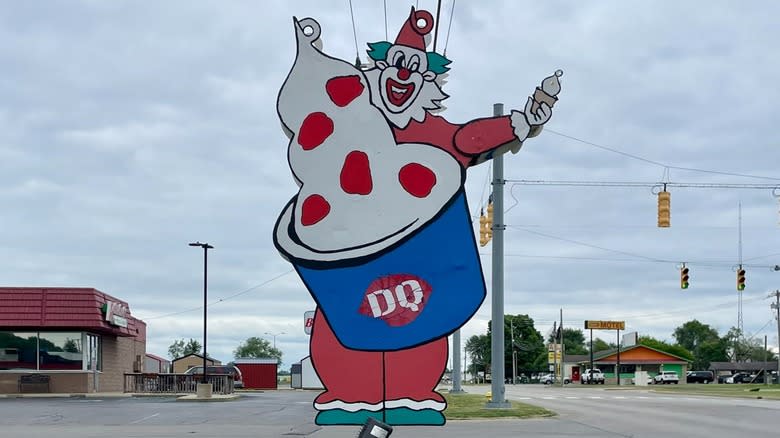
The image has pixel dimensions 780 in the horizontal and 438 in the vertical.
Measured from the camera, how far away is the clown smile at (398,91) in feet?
33.2

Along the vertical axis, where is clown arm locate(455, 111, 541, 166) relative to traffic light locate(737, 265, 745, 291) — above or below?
above

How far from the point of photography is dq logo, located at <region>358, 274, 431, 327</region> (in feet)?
31.9

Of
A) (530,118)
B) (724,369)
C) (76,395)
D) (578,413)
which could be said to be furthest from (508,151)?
(724,369)

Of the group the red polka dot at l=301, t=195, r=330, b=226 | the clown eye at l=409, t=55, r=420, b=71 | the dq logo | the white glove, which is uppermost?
the clown eye at l=409, t=55, r=420, b=71

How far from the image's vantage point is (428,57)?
33.2 feet

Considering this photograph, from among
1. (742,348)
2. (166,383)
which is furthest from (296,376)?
(742,348)

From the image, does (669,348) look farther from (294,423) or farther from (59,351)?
(294,423)

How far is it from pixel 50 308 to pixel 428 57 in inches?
1446

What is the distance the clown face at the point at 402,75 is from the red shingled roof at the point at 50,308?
35418mm

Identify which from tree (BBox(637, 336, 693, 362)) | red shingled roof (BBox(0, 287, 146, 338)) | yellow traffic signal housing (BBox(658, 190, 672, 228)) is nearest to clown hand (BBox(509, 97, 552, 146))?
yellow traffic signal housing (BBox(658, 190, 672, 228))

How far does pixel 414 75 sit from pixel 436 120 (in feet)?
1.80

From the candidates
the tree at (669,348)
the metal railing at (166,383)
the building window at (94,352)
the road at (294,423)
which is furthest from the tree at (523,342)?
the road at (294,423)

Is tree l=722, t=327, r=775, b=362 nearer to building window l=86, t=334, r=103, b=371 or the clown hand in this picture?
building window l=86, t=334, r=103, b=371

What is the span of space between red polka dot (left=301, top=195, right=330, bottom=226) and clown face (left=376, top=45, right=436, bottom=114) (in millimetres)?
1261
